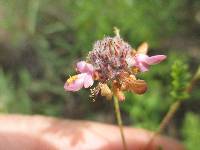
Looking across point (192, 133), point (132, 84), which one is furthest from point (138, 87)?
point (192, 133)

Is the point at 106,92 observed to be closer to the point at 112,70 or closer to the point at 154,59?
the point at 112,70

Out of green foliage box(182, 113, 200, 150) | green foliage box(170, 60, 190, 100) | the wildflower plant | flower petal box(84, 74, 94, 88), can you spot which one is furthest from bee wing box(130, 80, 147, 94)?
green foliage box(182, 113, 200, 150)

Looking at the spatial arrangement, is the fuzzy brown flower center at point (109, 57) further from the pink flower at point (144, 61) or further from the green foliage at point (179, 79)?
the green foliage at point (179, 79)

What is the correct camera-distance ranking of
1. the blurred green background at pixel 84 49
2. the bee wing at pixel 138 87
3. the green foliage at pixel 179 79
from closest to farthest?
the bee wing at pixel 138 87 < the green foliage at pixel 179 79 < the blurred green background at pixel 84 49

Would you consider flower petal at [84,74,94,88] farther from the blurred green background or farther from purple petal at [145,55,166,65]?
the blurred green background

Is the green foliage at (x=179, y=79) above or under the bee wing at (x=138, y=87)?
above

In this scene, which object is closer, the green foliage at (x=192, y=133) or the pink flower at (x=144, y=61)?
the pink flower at (x=144, y=61)

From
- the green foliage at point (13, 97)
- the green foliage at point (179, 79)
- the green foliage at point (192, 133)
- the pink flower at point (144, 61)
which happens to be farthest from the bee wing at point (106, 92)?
the green foliage at point (13, 97)
